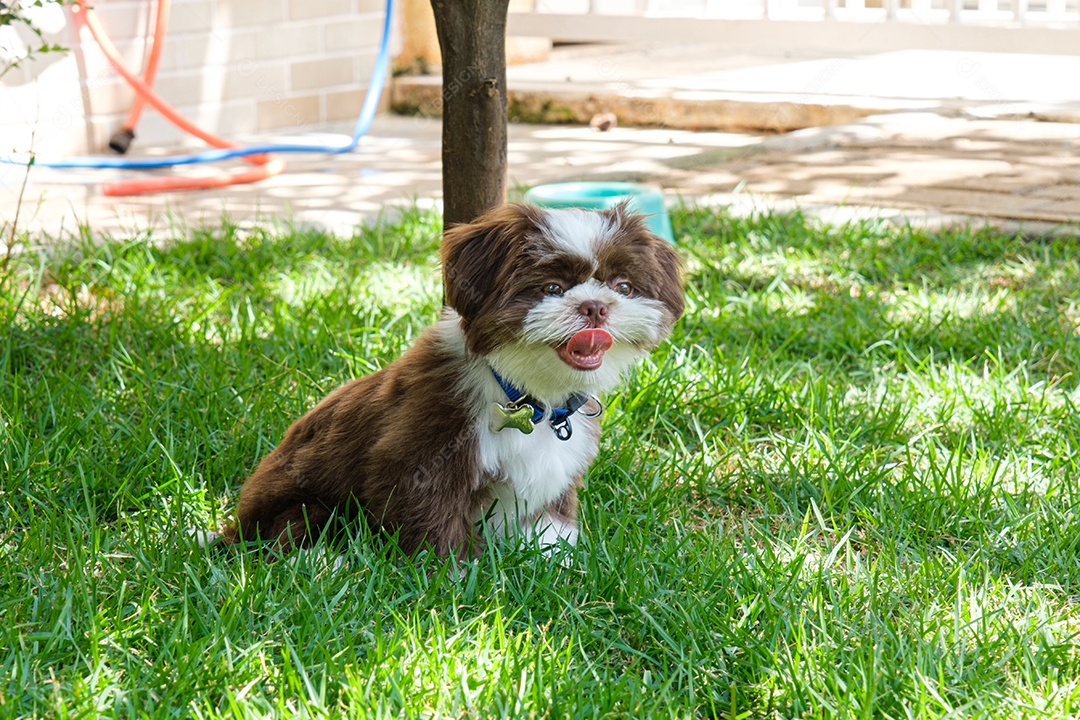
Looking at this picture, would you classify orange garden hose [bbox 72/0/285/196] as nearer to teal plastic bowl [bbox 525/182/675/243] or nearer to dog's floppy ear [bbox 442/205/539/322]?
teal plastic bowl [bbox 525/182/675/243]

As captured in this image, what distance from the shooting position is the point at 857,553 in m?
3.11

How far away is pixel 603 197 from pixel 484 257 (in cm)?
256

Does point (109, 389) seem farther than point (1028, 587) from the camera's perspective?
Yes

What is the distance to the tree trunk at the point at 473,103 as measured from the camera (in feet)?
11.9

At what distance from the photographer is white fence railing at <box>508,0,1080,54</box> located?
812 cm

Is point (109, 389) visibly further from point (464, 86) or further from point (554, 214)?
point (554, 214)

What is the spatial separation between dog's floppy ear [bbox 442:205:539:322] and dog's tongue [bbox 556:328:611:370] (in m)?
0.20

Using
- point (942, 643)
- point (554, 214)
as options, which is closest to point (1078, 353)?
point (942, 643)

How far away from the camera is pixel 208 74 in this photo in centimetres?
827

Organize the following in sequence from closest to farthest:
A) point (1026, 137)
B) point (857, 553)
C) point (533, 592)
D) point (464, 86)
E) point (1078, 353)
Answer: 1. point (533, 592)
2. point (857, 553)
3. point (464, 86)
4. point (1078, 353)
5. point (1026, 137)

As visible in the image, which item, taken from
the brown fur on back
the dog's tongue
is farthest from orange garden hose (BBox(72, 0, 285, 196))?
the dog's tongue

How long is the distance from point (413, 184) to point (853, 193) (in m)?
2.49

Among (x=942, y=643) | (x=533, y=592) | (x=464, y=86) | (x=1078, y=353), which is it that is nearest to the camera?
(x=942, y=643)

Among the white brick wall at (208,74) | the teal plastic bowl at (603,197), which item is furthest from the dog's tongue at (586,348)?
the white brick wall at (208,74)
